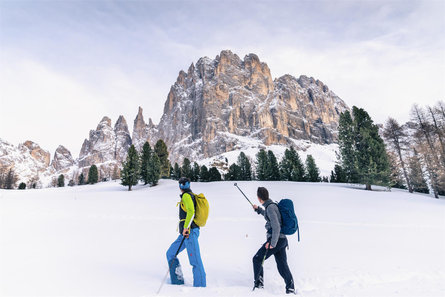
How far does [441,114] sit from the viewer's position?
2245 centimetres

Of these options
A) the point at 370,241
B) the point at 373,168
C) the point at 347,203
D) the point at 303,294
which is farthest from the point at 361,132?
the point at 303,294

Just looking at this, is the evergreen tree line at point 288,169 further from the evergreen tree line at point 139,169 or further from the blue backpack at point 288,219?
the blue backpack at point 288,219

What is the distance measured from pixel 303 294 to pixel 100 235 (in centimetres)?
699

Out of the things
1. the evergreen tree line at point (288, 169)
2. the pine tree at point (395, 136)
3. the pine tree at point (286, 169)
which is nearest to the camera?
the pine tree at point (395, 136)

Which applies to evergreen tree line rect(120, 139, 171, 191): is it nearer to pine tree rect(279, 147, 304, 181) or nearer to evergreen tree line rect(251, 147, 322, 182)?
evergreen tree line rect(251, 147, 322, 182)

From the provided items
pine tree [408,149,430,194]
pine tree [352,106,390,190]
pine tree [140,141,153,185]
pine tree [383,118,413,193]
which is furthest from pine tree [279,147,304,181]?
pine tree [140,141,153,185]

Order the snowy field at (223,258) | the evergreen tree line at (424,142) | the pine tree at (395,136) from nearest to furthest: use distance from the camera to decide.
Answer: the snowy field at (223,258) < the evergreen tree line at (424,142) < the pine tree at (395,136)

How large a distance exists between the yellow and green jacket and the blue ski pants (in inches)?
7.1

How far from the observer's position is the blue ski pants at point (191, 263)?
403 cm

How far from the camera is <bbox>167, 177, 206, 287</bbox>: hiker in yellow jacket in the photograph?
159 inches

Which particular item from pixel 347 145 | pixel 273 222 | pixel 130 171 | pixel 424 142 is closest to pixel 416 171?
pixel 424 142

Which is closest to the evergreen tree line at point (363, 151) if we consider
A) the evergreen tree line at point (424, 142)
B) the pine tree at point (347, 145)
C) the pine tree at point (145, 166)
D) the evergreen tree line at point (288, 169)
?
the pine tree at point (347, 145)

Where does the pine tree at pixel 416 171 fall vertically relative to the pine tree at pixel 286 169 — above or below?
below

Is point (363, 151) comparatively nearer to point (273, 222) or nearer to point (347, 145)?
point (347, 145)
